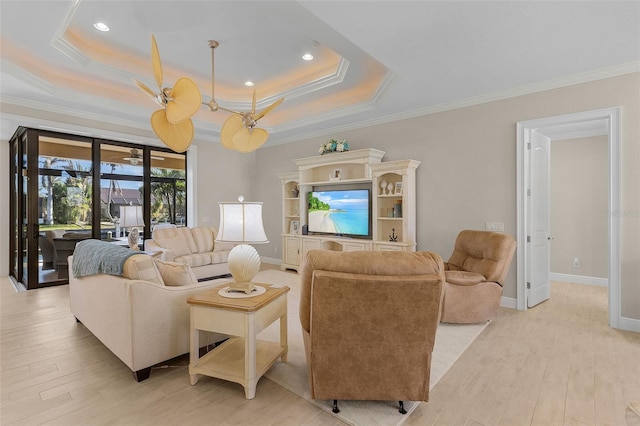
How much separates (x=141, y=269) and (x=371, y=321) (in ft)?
5.61

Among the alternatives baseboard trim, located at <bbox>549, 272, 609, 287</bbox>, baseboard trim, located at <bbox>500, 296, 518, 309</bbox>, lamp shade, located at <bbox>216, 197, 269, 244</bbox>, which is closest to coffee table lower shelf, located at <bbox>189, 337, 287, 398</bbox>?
lamp shade, located at <bbox>216, 197, 269, 244</bbox>

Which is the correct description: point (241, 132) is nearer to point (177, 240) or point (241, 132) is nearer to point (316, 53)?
point (316, 53)

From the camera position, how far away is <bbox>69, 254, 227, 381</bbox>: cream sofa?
214 cm

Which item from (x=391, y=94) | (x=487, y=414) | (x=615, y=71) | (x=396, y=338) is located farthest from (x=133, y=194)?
(x=615, y=71)

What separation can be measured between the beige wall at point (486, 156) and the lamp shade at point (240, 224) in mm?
3142

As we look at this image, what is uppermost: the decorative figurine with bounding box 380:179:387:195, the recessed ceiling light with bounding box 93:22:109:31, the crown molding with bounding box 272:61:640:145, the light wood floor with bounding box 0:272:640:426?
the recessed ceiling light with bounding box 93:22:109:31

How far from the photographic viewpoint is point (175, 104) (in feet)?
7.82

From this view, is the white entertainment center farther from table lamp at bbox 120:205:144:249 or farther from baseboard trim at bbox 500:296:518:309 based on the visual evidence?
table lamp at bbox 120:205:144:249

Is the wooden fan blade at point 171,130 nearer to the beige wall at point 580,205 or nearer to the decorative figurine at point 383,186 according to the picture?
the decorative figurine at point 383,186

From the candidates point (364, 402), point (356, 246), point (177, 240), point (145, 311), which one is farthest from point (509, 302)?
point (177, 240)

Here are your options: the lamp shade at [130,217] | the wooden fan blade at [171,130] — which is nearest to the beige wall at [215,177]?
the lamp shade at [130,217]

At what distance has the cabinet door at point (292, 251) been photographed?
598 cm

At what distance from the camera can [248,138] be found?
11.1ft

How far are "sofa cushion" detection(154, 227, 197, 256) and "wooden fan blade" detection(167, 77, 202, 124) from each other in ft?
9.93
